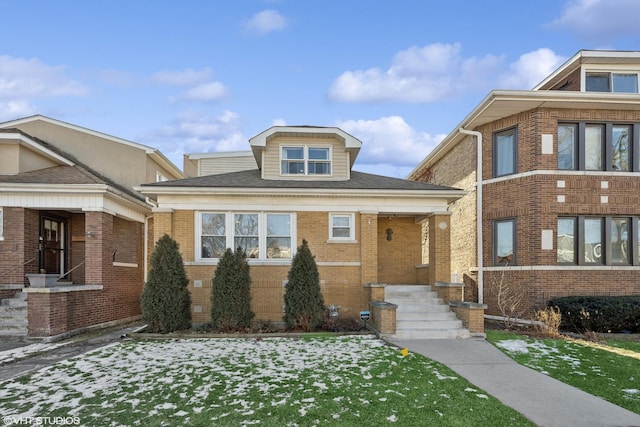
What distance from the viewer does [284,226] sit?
12305 millimetres

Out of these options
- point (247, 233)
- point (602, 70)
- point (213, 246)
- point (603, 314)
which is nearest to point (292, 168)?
point (247, 233)

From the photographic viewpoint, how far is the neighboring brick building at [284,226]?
11852mm

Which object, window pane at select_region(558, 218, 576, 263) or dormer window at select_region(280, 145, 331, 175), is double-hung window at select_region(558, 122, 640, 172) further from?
dormer window at select_region(280, 145, 331, 175)

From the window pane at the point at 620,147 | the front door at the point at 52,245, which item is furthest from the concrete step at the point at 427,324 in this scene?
the front door at the point at 52,245

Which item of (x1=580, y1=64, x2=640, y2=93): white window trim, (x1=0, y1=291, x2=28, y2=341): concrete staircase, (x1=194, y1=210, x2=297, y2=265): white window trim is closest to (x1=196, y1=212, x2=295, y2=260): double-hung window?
(x1=194, y1=210, x2=297, y2=265): white window trim

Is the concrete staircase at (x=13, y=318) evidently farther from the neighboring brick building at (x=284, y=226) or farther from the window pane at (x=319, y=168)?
the window pane at (x=319, y=168)

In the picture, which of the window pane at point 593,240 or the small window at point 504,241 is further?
the small window at point 504,241

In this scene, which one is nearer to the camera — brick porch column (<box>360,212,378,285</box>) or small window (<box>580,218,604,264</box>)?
small window (<box>580,218,604,264</box>)

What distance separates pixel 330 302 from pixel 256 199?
3.87 metres

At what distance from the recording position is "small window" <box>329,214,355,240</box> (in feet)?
40.5

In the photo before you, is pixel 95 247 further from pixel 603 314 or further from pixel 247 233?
pixel 603 314

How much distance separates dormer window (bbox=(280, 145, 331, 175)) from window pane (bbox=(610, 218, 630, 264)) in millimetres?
8981

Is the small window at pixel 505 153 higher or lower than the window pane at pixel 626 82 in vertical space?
lower

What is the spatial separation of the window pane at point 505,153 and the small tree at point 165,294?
10.4 metres
